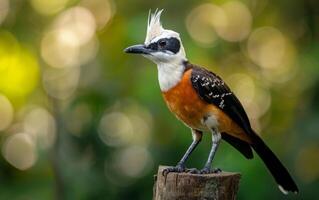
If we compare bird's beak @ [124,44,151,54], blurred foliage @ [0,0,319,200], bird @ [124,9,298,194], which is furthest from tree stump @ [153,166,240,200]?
blurred foliage @ [0,0,319,200]

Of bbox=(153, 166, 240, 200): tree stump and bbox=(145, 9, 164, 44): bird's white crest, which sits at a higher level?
bbox=(145, 9, 164, 44): bird's white crest

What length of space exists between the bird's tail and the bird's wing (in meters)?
0.21

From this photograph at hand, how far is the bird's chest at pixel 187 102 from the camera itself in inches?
189

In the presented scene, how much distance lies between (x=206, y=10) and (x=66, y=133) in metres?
1.77

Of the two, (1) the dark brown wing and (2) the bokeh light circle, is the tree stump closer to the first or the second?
(1) the dark brown wing

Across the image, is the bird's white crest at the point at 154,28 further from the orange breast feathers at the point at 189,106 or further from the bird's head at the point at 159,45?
the orange breast feathers at the point at 189,106

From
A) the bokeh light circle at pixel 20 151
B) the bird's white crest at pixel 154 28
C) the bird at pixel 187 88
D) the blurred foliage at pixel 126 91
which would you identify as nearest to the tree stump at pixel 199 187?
the bird at pixel 187 88

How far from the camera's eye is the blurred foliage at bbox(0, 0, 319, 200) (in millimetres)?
6855

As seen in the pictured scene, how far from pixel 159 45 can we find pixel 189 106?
379 millimetres

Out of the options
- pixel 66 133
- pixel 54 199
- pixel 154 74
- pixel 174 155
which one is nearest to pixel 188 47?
pixel 154 74

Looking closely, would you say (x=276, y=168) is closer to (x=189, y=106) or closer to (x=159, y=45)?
(x=189, y=106)

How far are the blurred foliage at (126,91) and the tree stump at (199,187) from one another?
2.07 m

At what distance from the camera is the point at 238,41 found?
777 cm

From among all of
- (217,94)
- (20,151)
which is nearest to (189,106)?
(217,94)
